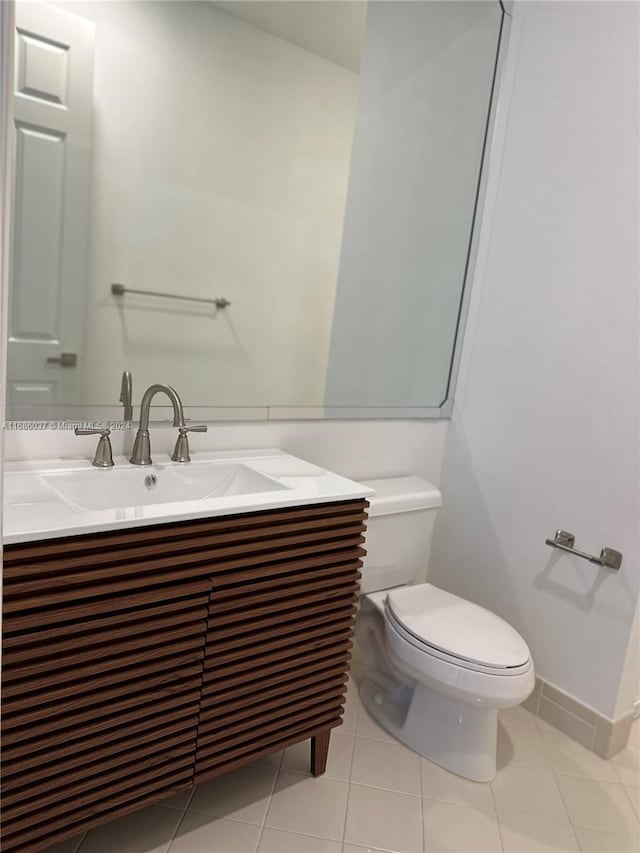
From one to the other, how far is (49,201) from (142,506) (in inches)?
56.8

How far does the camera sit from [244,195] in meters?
2.83

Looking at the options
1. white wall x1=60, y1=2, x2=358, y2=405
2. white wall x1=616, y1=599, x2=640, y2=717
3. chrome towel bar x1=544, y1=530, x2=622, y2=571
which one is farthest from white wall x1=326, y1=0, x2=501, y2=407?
white wall x1=616, y1=599, x2=640, y2=717

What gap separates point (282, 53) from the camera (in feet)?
9.23

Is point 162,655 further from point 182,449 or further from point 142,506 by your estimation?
point 182,449

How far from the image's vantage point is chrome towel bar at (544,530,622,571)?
6.18 feet

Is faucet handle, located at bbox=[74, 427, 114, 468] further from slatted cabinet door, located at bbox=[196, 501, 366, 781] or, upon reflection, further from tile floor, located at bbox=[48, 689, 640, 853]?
tile floor, located at bbox=[48, 689, 640, 853]

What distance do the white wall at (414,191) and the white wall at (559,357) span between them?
11cm

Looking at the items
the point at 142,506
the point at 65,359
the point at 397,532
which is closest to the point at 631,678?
the point at 397,532

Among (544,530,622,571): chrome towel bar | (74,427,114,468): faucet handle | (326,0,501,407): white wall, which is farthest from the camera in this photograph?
(326,0,501,407): white wall

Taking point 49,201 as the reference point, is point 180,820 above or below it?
below

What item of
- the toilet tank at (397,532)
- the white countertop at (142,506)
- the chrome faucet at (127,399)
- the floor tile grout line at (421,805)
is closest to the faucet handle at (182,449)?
the white countertop at (142,506)

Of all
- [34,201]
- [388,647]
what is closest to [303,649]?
[388,647]

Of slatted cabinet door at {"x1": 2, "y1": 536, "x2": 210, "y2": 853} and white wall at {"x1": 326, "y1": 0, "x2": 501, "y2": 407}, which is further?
white wall at {"x1": 326, "y1": 0, "x2": 501, "y2": 407}

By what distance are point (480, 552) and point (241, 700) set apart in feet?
3.90
